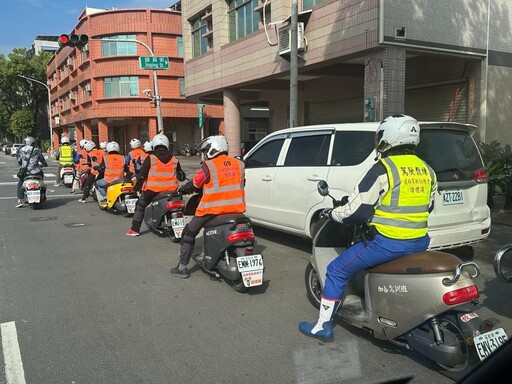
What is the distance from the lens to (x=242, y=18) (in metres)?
17.1

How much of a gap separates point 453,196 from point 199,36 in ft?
57.9

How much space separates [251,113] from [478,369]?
4138 centimetres

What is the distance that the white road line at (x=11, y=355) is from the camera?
133 inches

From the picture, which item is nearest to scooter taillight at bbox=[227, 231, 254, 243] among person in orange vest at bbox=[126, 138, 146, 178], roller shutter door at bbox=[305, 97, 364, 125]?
person in orange vest at bbox=[126, 138, 146, 178]

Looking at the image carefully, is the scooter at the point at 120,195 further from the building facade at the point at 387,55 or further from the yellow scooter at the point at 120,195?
the building facade at the point at 387,55

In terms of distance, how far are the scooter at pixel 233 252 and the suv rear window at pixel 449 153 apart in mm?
2219

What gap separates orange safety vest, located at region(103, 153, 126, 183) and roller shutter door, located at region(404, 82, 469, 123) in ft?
28.4

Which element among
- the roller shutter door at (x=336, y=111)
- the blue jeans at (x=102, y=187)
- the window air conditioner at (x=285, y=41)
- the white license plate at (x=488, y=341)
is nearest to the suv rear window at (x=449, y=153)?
the white license plate at (x=488, y=341)

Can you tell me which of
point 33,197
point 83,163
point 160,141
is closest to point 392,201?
point 160,141

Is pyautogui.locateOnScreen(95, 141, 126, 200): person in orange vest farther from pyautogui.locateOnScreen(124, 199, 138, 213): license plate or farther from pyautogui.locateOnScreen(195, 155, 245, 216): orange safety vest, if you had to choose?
pyautogui.locateOnScreen(195, 155, 245, 216): orange safety vest

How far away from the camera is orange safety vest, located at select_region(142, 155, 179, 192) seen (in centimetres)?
793

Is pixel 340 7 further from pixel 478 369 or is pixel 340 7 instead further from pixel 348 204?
pixel 478 369

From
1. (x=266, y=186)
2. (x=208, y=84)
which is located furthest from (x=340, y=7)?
(x=208, y=84)

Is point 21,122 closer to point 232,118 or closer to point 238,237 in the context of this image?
point 232,118
